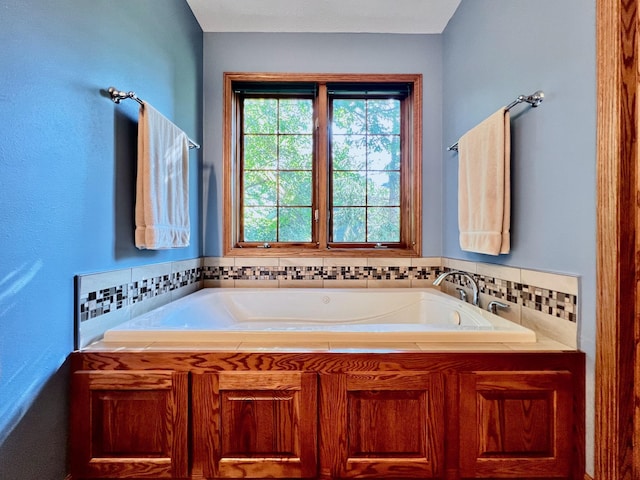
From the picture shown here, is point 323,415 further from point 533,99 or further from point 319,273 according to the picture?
point 533,99

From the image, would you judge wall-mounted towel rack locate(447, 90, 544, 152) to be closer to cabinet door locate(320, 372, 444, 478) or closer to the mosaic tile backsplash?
the mosaic tile backsplash

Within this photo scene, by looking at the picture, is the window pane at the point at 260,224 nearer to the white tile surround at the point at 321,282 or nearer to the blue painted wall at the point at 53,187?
the white tile surround at the point at 321,282

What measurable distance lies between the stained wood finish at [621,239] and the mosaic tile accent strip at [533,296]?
148 mm

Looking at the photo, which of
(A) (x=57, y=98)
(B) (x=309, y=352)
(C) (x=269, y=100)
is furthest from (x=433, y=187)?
→ (A) (x=57, y=98)

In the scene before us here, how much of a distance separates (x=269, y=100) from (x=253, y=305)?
4.97 ft

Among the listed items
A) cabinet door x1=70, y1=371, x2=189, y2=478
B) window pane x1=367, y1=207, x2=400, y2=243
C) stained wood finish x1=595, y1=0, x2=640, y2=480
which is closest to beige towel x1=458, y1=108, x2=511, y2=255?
stained wood finish x1=595, y1=0, x2=640, y2=480

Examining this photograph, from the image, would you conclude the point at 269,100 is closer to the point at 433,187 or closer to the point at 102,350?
the point at 433,187

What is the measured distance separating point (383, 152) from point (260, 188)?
→ 0.97 m

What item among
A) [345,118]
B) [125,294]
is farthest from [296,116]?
[125,294]

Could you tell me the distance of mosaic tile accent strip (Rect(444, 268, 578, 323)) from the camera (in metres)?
1.21

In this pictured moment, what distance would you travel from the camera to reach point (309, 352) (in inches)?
46.1

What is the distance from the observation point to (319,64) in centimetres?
238

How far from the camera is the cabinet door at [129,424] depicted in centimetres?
116

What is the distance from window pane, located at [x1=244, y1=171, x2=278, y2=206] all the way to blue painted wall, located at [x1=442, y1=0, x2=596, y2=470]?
1.41 meters
